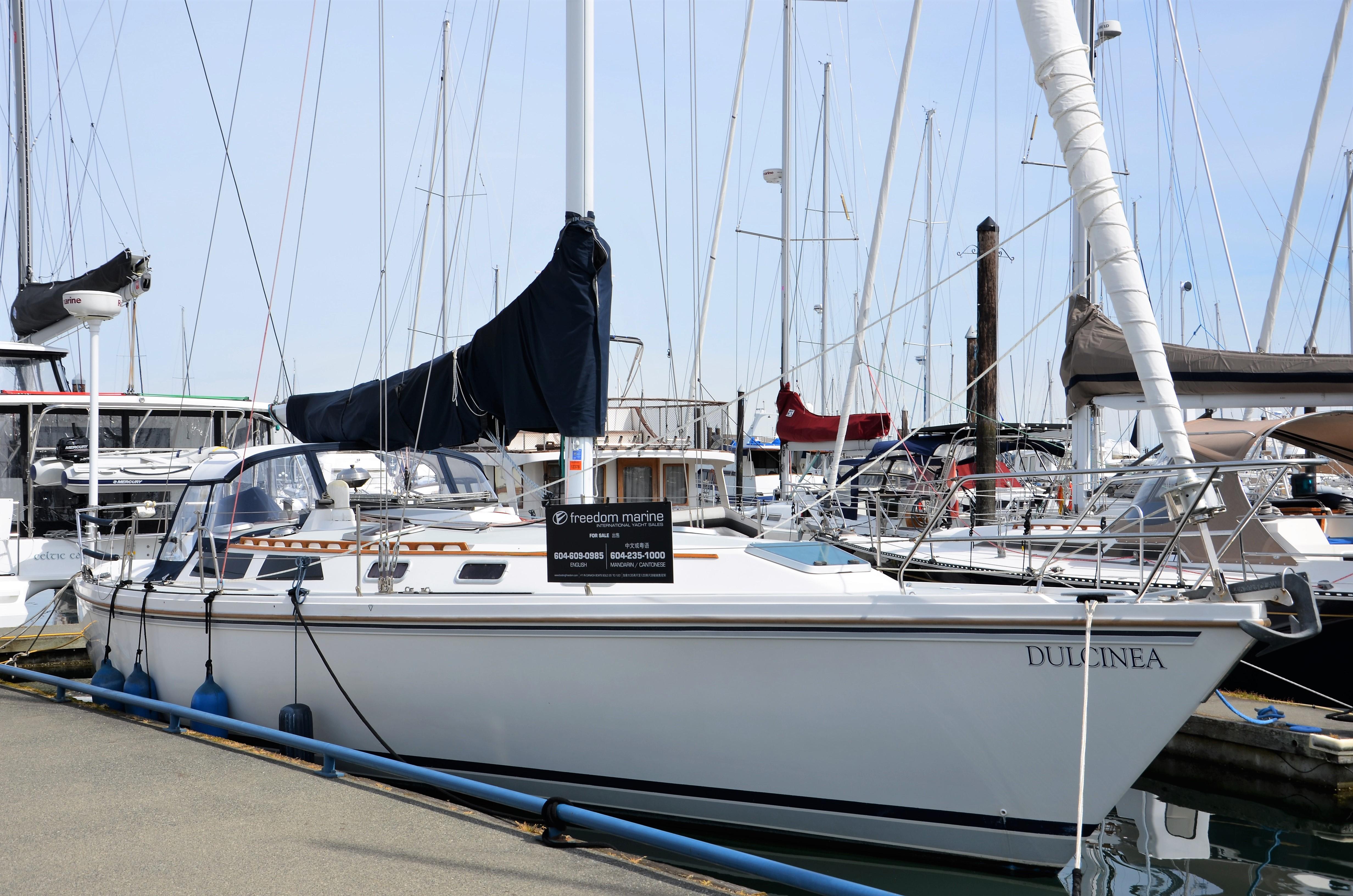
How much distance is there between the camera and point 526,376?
6453mm

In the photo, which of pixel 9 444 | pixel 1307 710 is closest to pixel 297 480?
pixel 9 444

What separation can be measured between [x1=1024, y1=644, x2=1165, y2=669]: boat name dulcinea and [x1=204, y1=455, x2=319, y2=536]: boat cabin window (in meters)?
5.04

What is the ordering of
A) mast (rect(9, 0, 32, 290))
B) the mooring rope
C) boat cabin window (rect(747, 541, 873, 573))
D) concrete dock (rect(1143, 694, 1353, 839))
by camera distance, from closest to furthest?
1. the mooring rope
2. boat cabin window (rect(747, 541, 873, 573))
3. concrete dock (rect(1143, 694, 1353, 839))
4. mast (rect(9, 0, 32, 290))

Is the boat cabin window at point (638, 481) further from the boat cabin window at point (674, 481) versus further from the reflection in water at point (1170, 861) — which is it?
the reflection in water at point (1170, 861)

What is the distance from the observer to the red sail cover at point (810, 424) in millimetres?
15898

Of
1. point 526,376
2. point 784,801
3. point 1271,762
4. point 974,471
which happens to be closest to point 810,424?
point 974,471

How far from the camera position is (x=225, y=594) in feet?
21.4

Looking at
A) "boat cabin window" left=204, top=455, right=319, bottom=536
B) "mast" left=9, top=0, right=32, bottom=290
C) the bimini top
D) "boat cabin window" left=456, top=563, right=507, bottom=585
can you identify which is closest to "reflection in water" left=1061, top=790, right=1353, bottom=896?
the bimini top

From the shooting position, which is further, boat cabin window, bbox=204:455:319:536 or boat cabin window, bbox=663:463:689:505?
boat cabin window, bbox=663:463:689:505

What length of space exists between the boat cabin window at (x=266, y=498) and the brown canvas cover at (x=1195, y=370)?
6.67 meters

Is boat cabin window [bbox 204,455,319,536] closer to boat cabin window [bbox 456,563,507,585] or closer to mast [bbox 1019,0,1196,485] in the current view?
boat cabin window [bbox 456,563,507,585]

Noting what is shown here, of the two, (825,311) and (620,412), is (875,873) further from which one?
(825,311)

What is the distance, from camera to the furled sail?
430 inches

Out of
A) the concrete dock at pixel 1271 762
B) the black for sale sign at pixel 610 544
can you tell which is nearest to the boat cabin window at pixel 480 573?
the black for sale sign at pixel 610 544
